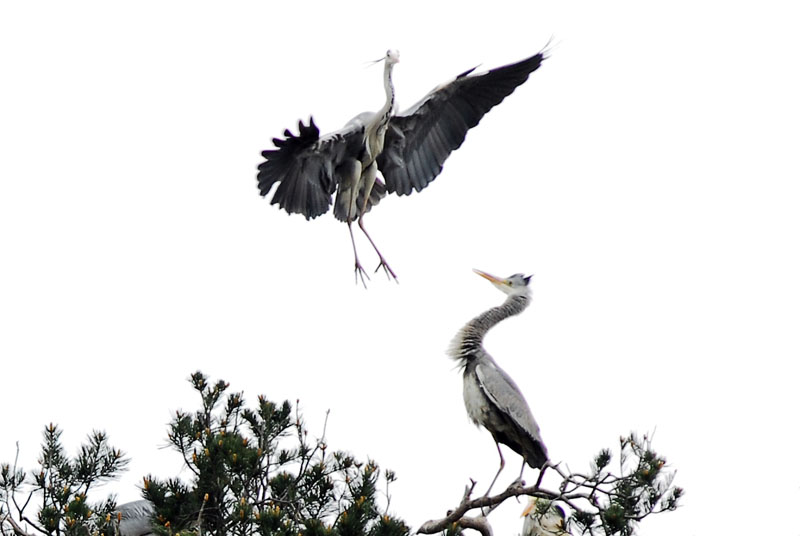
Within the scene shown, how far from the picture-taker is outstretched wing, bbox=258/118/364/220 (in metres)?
8.05

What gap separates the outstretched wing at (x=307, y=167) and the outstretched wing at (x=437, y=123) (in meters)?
0.52

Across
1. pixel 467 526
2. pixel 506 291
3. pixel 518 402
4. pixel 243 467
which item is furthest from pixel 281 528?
pixel 506 291

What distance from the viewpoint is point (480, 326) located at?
25.6 feet

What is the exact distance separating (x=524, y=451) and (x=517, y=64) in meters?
2.90

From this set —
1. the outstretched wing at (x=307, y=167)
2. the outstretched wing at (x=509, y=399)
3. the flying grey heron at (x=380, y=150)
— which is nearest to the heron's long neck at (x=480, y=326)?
the outstretched wing at (x=509, y=399)

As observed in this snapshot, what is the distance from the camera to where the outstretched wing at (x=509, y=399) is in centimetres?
726

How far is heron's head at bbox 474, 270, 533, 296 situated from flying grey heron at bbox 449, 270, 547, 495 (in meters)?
0.29

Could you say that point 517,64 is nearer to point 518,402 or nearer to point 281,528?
point 518,402

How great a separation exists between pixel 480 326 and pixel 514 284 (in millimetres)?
540

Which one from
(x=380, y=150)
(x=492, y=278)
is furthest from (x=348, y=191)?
(x=492, y=278)

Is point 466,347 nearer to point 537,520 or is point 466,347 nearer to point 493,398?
point 493,398

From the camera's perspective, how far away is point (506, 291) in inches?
324

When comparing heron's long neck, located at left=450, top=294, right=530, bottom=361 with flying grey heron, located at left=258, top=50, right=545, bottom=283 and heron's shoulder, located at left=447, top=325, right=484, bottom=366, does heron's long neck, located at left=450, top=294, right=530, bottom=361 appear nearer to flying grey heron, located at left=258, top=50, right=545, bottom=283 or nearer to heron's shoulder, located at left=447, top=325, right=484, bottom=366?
heron's shoulder, located at left=447, top=325, right=484, bottom=366

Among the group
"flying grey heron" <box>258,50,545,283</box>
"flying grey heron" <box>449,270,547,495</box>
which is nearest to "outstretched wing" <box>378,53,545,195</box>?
"flying grey heron" <box>258,50,545,283</box>
